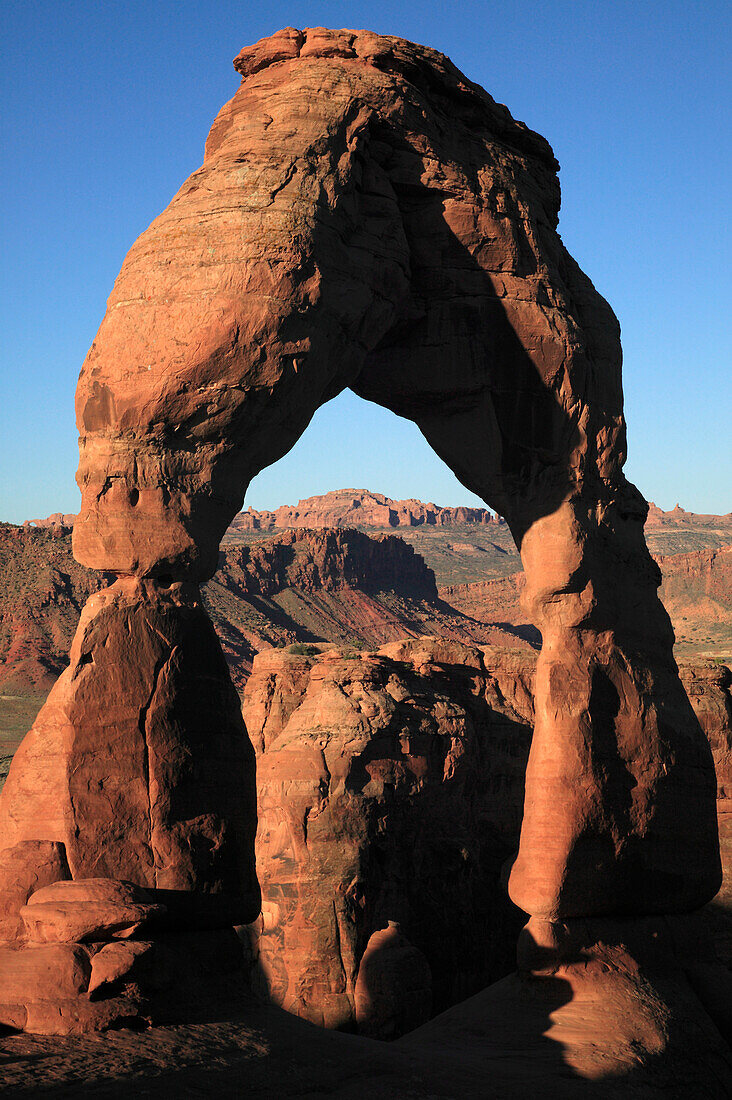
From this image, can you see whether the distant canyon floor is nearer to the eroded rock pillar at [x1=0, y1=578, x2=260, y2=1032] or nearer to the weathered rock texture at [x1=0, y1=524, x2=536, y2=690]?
the weathered rock texture at [x1=0, y1=524, x2=536, y2=690]

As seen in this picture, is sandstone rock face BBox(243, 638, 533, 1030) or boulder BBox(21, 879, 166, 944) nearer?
boulder BBox(21, 879, 166, 944)

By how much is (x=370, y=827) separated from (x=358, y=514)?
128 m

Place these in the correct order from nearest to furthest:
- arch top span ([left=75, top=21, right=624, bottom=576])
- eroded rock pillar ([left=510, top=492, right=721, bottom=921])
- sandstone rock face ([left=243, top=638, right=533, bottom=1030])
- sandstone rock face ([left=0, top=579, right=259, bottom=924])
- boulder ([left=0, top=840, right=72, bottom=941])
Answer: boulder ([left=0, top=840, right=72, bottom=941]), sandstone rock face ([left=0, top=579, right=259, bottom=924]), arch top span ([left=75, top=21, right=624, bottom=576]), eroded rock pillar ([left=510, top=492, right=721, bottom=921]), sandstone rock face ([left=243, top=638, right=533, bottom=1030])

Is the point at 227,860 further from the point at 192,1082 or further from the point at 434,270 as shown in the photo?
the point at 434,270

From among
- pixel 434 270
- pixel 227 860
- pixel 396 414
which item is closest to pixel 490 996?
pixel 227 860

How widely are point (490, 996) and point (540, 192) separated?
5.99 metres

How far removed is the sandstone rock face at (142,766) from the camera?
18.5 ft

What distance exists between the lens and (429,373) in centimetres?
820

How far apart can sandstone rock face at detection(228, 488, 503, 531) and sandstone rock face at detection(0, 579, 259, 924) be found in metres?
119

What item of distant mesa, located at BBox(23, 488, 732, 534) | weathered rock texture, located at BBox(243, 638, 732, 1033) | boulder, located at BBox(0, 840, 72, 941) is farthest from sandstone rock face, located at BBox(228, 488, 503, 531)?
boulder, located at BBox(0, 840, 72, 941)

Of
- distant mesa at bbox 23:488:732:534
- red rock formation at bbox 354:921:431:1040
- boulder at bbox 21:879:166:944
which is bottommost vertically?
red rock formation at bbox 354:921:431:1040

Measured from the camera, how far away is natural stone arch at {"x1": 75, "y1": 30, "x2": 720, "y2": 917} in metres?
6.14

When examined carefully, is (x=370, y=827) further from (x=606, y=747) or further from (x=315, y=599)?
(x=315, y=599)

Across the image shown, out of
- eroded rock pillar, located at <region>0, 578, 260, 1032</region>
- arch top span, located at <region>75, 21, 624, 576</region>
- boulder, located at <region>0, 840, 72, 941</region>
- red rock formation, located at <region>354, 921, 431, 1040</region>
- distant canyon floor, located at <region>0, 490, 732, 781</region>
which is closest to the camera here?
eroded rock pillar, located at <region>0, 578, 260, 1032</region>
